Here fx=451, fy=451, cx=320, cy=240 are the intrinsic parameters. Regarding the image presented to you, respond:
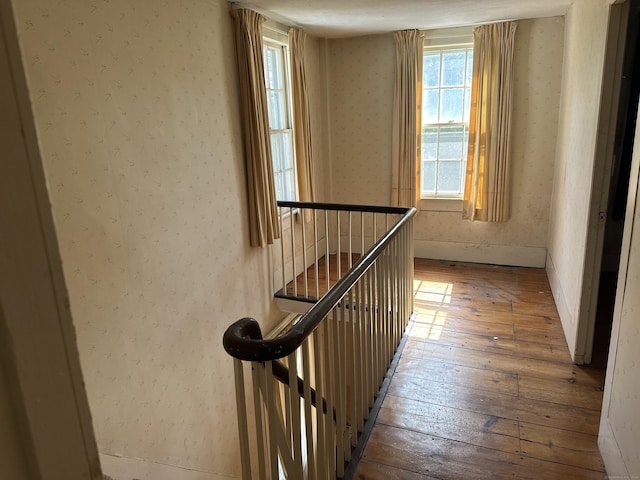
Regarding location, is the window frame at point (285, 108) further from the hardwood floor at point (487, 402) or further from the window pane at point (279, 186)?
the hardwood floor at point (487, 402)

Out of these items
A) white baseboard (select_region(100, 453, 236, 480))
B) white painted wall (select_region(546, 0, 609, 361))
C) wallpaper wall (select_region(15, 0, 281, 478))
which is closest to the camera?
white baseboard (select_region(100, 453, 236, 480))

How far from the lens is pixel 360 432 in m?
2.29

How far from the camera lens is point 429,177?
202 inches

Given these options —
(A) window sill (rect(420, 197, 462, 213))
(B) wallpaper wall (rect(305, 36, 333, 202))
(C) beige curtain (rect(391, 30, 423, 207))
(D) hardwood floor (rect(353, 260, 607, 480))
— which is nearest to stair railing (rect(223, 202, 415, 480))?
(D) hardwood floor (rect(353, 260, 607, 480))

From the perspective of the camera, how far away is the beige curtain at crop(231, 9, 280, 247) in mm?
3354

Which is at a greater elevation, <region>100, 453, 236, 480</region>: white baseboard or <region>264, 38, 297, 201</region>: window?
<region>264, 38, 297, 201</region>: window

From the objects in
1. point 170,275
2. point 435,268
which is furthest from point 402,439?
point 435,268

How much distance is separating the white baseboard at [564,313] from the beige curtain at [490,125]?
33.3 inches

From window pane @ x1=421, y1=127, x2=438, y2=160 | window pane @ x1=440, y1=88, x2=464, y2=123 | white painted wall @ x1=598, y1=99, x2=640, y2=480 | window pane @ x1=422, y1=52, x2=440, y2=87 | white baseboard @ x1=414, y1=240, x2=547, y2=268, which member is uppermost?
window pane @ x1=422, y1=52, x2=440, y2=87

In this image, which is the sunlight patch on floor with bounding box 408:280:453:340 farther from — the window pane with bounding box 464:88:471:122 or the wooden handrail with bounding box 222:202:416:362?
the window pane with bounding box 464:88:471:122

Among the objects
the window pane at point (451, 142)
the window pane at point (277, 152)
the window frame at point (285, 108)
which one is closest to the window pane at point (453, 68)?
the window pane at point (451, 142)

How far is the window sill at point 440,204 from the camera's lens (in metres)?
5.05

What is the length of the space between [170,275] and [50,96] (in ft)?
3.94

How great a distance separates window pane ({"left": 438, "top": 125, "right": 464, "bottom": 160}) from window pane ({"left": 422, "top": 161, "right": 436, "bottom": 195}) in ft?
0.55
